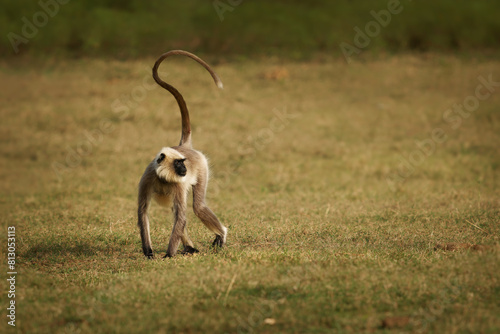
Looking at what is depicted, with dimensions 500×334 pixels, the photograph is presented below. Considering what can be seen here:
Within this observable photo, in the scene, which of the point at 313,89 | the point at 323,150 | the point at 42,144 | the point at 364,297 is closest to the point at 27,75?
the point at 42,144

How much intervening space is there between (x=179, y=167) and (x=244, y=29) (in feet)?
69.4

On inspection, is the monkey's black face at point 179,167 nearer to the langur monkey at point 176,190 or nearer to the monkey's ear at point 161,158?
the langur monkey at point 176,190

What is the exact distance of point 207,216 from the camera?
838 centimetres

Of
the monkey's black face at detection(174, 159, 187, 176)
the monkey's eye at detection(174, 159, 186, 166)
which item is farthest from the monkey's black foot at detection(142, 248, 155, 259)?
the monkey's eye at detection(174, 159, 186, 166)

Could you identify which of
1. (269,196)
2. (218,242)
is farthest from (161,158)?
(269,196)

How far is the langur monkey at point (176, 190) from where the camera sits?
8047mm

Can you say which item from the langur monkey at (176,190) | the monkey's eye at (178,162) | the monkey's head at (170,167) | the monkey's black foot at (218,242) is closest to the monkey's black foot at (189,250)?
the langur monkey at (176,190)

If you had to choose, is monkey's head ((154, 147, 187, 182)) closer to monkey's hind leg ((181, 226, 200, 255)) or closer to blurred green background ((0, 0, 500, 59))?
monkey's hind leg ((181, 226, 200, 255))

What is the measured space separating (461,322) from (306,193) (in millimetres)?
7807

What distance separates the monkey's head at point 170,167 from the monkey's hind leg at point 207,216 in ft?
1.84

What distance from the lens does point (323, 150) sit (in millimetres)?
16719

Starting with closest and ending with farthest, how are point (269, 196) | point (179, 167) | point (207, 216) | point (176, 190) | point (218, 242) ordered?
point (179, 167), point (176, 190), point (207, 216), point (218, 242), point (269, 196)

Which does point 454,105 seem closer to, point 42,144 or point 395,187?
point 395,187

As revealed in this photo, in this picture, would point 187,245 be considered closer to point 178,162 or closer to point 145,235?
point 145,235
